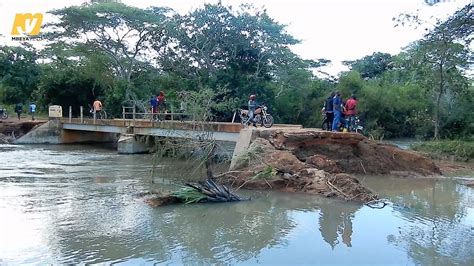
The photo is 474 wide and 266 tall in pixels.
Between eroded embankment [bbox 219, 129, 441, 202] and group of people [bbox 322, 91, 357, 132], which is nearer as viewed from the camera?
eroded embankment [bbox 219, 129, 441, 202]

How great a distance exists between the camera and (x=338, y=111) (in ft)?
53.8

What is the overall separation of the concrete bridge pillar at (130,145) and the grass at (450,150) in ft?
49.7

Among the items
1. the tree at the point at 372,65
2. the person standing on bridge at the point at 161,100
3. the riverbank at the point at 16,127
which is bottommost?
the riverbank at the point at 16,127

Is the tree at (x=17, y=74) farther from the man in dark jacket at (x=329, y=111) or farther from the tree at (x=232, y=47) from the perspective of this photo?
the man in dark jacket at (x=329, y=111)

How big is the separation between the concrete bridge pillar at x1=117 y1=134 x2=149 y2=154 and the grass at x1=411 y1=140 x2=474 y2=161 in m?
15.1

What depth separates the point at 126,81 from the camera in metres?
34.8

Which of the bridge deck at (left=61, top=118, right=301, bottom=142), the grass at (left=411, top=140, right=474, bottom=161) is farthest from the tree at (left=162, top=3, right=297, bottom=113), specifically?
the grass at (left=411, top=140, right=474, bottom=161)

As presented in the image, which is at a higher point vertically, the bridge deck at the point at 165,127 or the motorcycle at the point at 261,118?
the motorcycle at the point at 261,118

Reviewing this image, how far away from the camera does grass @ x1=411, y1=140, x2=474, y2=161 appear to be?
22.9 meters

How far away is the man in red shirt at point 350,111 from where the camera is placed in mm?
16531

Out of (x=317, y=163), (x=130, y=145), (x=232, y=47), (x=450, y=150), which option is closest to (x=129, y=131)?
(x=130, y=145)

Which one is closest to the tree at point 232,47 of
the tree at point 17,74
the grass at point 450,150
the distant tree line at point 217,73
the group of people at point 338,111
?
the distant tree line at point 217,73

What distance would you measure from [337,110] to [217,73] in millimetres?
16356

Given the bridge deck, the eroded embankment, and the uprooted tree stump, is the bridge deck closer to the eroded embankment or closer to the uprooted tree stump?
the eroded embankment
